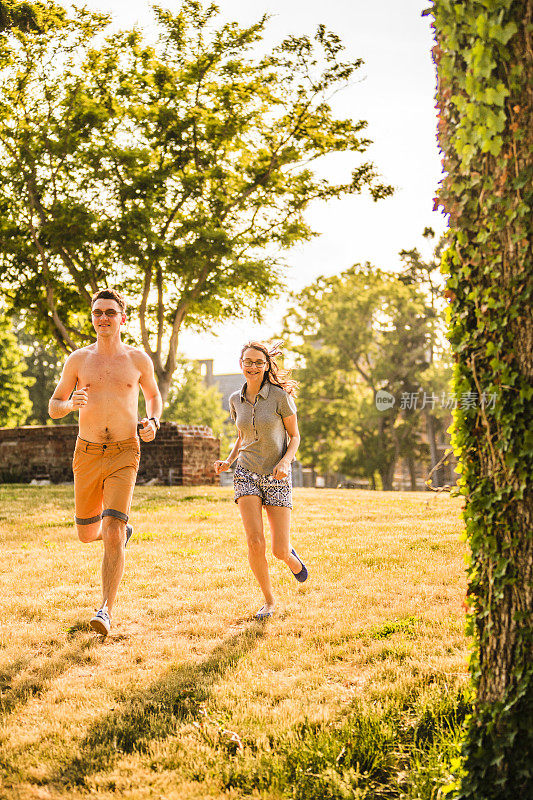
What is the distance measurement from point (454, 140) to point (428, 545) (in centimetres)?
726

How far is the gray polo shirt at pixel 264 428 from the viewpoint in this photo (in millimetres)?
6039

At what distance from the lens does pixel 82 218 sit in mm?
18406

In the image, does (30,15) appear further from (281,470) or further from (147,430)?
(281,470)

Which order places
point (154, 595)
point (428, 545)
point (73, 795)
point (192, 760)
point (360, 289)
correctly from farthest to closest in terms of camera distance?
point (360, 289) < point (428, 545) < point (154, 595) < point (192, 760) < point (73, 795)

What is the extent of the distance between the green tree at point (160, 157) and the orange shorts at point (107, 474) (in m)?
13.1

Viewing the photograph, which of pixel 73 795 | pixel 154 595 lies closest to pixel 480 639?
pixel 73 795

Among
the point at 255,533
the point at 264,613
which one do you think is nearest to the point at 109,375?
the point at 255,533

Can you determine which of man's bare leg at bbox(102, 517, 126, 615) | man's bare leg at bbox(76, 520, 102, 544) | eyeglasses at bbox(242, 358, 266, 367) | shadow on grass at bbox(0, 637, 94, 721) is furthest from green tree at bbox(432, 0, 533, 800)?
man's bare leg at bbox(76, 520, 102, 544)

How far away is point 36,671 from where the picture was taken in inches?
191

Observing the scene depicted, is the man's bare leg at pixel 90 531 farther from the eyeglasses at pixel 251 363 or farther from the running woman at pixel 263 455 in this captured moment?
the eyeglasses at pixel 251 363

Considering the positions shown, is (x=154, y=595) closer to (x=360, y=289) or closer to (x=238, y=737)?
(x=238, y=737)

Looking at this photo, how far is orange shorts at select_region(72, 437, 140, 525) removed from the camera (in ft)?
18.8

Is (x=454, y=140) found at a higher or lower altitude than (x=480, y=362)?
higher

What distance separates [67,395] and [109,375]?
383 millimetres
